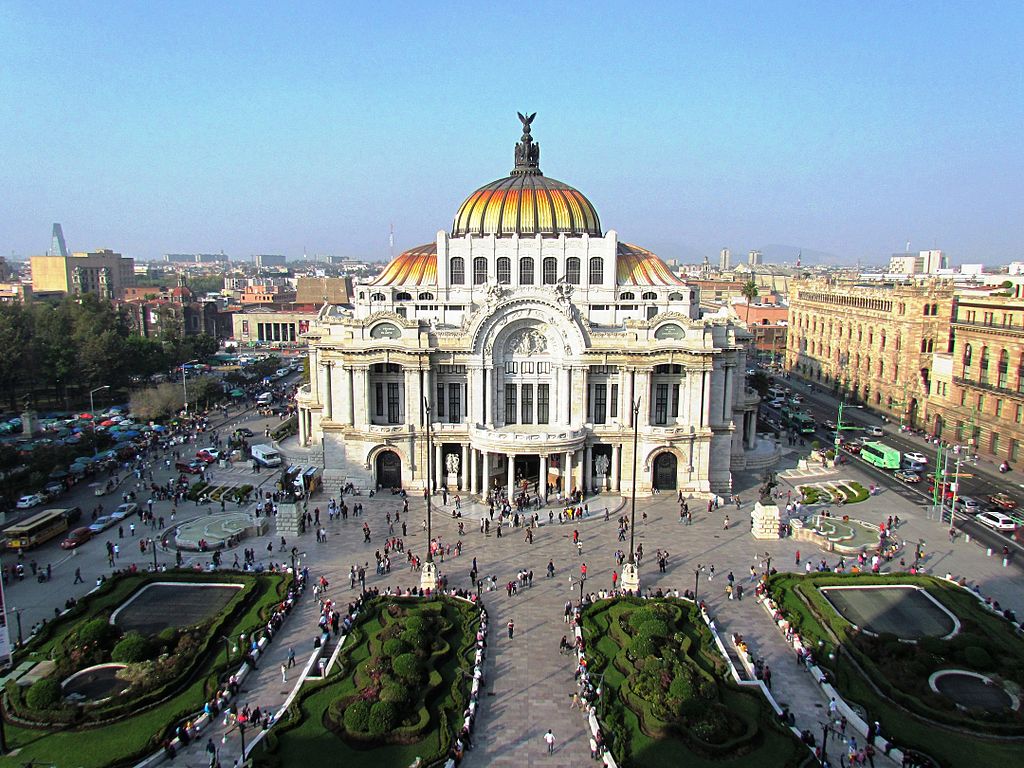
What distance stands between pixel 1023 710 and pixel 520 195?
5362 cm

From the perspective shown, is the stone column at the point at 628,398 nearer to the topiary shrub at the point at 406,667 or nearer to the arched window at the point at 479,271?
the arched window at the point at 479,271

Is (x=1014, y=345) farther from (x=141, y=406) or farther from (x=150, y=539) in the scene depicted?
(x=141, y=406)

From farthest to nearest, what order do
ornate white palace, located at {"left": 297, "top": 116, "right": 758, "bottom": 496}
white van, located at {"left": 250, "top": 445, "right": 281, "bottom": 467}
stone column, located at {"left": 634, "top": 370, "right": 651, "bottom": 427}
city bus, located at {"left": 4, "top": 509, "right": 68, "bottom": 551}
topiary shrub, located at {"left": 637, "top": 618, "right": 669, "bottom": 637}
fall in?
white van, located at {"left": 250, "top": 445, "right": 281, "bottom": 467} < stone column, located at {"left": 634, "top": 370, "right": 651, "bottom": 427} < ornate white palace, located at {"left": 297, "top": 116, "right": 758, "bottom": 496} < city bus, located at {"left": 4, "top": 509, "right": 68, "bottom": 551} < topiary shrub, located at {"left": 637, "top": 618, "right": 669, "bottom": 637}

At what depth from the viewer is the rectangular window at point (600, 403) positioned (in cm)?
6109

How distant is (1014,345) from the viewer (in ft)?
233

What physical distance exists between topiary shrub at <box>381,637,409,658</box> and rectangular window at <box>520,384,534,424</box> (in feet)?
96.6

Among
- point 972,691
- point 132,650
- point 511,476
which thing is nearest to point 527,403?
point 511,476

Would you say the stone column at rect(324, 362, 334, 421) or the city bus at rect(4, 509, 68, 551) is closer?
the city bus at rect(4, 509, 68, 551)

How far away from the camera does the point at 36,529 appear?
4916 cm

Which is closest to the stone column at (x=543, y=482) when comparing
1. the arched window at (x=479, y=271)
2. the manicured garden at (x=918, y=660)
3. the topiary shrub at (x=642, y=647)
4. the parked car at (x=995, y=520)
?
the arched window at (x=479, y=271)

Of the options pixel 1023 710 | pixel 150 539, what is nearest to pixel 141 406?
pixel 150 539

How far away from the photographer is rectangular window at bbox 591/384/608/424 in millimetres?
61094

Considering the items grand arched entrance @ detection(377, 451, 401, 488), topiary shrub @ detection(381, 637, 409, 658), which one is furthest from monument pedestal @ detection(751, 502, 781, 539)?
grand arched entrance @ detection(377, 451, 401, 488)

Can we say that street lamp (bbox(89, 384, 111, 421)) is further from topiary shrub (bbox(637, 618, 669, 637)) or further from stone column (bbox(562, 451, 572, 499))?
topiary shrub (bbox(637, 618, 669, 637))
